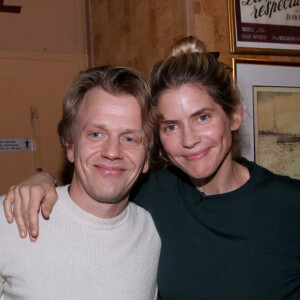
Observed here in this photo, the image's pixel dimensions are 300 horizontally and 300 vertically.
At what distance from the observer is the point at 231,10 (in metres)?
2.15

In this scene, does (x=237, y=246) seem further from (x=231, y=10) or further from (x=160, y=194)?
(x=231, y=10)

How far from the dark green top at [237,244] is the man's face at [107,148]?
0.98 ft

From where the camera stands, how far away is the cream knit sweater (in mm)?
1398

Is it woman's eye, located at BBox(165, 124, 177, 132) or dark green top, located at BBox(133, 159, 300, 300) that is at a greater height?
woman's eye, located at BBox(165, 124, 177, 132)

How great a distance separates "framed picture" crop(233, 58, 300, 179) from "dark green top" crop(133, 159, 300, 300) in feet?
1.92

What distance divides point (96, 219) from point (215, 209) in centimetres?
45

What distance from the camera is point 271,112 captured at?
227cm

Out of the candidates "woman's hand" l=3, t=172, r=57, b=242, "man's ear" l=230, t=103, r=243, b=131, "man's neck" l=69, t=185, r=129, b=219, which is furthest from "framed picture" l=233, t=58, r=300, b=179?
"woman's hand" l=3, t=172, r=57, b=242

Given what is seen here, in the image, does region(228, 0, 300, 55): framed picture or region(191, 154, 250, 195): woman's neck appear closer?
region(191, 154, 250, 195): woman's neck

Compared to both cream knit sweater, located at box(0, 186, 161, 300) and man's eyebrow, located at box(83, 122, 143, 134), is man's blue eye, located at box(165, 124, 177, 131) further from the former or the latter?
cream knit sweater, located at box(0, 186, 161, 300)

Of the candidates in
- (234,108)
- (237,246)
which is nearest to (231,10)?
(234,108)

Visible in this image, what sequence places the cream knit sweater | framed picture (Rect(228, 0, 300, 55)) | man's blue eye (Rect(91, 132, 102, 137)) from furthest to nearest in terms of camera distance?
framed picture (Rect(228, 0, 300, 55)), man's blue eye (Rect(91, 132, 102, 137)), the cream knit sweater

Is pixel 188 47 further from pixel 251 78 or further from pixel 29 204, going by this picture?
pixel 29 204

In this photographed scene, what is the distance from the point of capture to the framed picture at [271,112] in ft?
7.21
